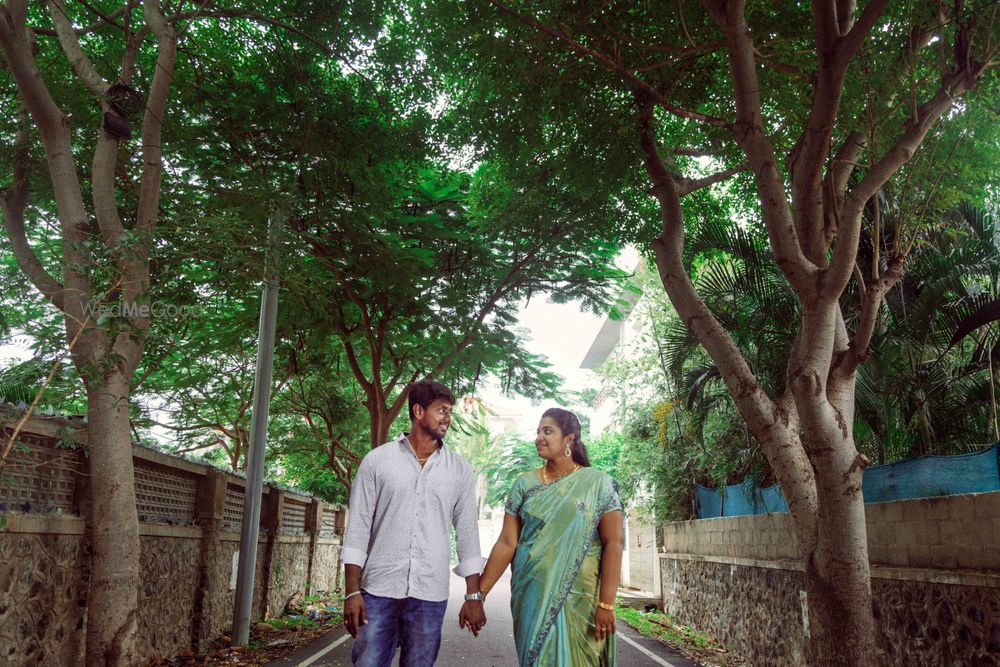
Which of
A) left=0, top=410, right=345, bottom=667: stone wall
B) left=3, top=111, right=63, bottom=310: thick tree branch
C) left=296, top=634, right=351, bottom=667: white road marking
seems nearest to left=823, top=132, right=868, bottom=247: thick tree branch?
left=0, top=410, right=345, bottom=667: stone wall

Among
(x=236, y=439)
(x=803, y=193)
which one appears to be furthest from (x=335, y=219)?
(x=236, y=439)

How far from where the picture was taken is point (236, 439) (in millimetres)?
20109

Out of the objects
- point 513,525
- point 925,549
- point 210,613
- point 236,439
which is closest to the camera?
point 513,525

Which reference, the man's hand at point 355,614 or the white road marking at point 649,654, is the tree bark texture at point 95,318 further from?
the white road marking at point 649,654

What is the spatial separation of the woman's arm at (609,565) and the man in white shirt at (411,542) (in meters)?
0.64

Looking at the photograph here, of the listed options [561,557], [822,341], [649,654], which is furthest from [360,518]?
[649,654]

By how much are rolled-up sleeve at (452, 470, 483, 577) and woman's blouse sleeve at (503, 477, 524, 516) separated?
265 millimetres

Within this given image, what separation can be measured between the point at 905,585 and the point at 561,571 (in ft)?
13.7

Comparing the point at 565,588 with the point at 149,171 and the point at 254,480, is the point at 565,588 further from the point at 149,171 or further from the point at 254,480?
the point at 254,480

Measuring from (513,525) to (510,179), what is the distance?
7.25 metres

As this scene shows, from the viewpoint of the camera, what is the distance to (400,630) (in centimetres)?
394

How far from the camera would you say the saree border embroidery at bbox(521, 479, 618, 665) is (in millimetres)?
4113

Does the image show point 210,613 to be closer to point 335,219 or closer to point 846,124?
point 335,219

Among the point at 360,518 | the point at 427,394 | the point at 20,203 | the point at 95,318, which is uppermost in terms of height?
the point at 20,203
